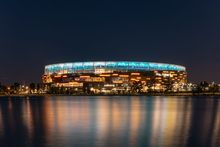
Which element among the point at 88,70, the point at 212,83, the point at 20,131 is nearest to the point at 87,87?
the point at 88,70

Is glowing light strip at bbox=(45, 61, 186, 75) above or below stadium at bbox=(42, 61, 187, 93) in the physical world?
above

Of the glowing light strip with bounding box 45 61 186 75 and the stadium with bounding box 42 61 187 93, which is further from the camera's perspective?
the glowing light strip with bounding box 45 61 186 75

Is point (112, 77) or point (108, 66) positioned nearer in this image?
point (112, 77)

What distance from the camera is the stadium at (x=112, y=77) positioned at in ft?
461

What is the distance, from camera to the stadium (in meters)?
141

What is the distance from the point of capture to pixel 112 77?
14062 centimetres

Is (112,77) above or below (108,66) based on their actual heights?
below

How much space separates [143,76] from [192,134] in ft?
398

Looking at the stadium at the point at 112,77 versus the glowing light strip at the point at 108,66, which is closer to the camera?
the stadium at the point at 112,77

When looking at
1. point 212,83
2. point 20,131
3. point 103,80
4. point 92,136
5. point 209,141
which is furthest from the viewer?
point 212,83

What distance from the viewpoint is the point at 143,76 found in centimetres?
14512

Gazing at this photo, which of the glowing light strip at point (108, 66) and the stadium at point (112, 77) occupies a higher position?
the glowing light strip at point (108, 66)

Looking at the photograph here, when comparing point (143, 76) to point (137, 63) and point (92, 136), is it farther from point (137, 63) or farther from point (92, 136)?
point (92, 136)

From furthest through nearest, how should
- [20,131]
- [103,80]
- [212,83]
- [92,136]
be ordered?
[212,83] < [103,80] < [20,131] < [92,136]
